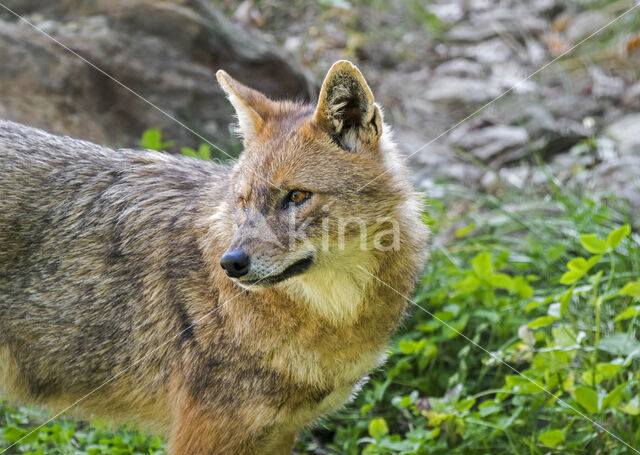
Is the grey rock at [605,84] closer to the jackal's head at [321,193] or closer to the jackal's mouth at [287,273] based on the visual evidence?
the jackal's head at [321,193]

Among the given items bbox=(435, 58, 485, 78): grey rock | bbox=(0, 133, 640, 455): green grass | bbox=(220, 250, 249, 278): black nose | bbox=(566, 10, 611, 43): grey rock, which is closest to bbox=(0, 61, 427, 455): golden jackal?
bbox=(220, 250, 249, 278): black nose

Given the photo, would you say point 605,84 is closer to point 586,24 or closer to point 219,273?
point 586,24

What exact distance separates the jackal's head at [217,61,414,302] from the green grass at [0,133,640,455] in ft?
3.77

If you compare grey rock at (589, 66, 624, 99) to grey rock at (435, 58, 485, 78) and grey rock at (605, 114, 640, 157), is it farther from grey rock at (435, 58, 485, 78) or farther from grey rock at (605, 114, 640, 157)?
grey rock at (435, 58, 485, 78)

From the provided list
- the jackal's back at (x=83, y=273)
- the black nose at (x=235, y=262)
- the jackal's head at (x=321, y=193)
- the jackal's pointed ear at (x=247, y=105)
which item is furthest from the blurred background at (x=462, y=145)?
the black nose at (x=235, y=262)

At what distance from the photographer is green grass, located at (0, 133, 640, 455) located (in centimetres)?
401

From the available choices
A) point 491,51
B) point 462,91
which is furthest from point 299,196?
point 491,51

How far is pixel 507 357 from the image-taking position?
429 centimetres

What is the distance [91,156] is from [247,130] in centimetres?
98

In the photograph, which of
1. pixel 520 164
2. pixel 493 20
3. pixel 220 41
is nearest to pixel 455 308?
pixel 520 164

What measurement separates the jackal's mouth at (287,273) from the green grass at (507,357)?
1326 millimetres

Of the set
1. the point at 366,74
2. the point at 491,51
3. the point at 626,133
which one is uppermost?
the point at 491,51

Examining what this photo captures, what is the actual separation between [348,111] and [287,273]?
3.01 feet

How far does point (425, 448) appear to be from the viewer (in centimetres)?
429
